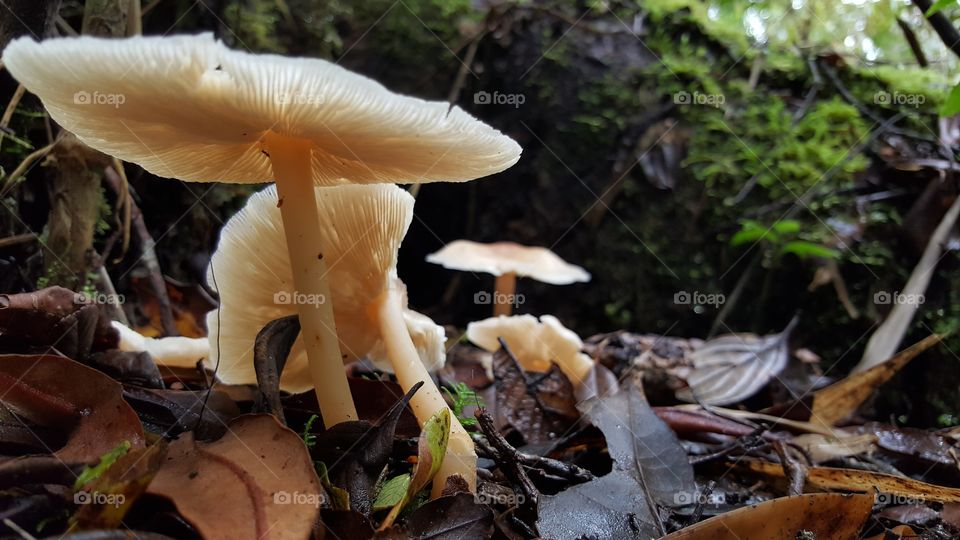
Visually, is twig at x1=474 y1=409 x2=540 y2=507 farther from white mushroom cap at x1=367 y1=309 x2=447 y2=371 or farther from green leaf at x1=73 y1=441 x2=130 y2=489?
green leaf at x1=73 y1=441 x2=130 y2=489

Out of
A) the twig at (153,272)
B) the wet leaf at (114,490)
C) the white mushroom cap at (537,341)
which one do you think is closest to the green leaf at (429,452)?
the wet leaf at (114,490)

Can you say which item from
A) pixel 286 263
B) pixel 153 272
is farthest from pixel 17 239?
pixel 286 263

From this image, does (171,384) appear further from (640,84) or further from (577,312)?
(640,84)

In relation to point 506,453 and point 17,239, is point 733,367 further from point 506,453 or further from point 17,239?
point 17,239

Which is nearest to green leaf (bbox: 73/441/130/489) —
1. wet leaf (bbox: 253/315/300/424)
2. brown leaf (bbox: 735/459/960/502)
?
wet leaf (bbox: 253/315/300/424)

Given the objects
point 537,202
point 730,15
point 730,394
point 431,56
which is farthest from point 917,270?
point 431,56

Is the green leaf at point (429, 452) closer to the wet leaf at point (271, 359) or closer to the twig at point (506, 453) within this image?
the twig at point (506, 453)
